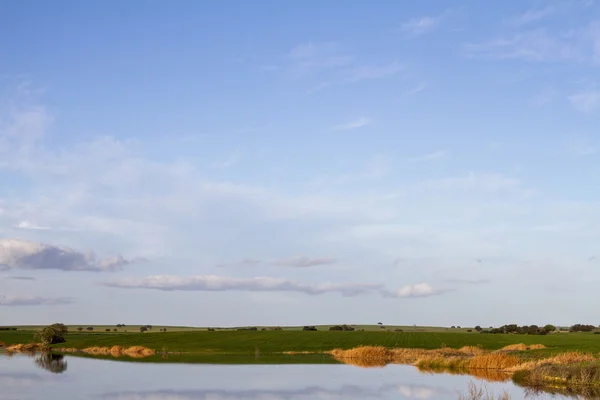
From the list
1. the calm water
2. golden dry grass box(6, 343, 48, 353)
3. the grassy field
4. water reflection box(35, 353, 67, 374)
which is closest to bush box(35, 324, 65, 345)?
golden dry grass box(6, 343, 48, 353)

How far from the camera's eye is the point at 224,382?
51.1 meters

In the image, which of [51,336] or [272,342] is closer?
[272,342]

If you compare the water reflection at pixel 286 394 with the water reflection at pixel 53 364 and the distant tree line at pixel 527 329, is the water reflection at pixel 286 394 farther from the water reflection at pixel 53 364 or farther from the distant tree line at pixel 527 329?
the distant tree line at pixel 527 329

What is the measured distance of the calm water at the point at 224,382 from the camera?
43875mm

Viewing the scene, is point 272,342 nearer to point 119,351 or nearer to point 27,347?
point 119,351

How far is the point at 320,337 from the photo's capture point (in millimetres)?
109938

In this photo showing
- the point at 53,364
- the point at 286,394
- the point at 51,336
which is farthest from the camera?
the point at 51,336

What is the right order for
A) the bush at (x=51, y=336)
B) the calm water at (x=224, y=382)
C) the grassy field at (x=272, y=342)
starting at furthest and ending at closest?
the bush at (x=51, y=336) → the grassy field at (x=272, y=342) → the calm water at (x=224, y=382)

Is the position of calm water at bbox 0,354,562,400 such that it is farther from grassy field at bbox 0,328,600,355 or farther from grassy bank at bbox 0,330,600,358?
grassy field at bbox 0,328,600,355

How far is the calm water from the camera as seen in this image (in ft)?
144

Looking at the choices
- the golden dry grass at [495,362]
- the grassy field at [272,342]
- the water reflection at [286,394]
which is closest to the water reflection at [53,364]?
the grassy field at [272,342]

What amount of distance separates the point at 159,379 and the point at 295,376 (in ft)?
36.8

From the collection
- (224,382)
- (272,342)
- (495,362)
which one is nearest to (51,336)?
(272,342)

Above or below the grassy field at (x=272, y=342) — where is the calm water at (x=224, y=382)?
below
